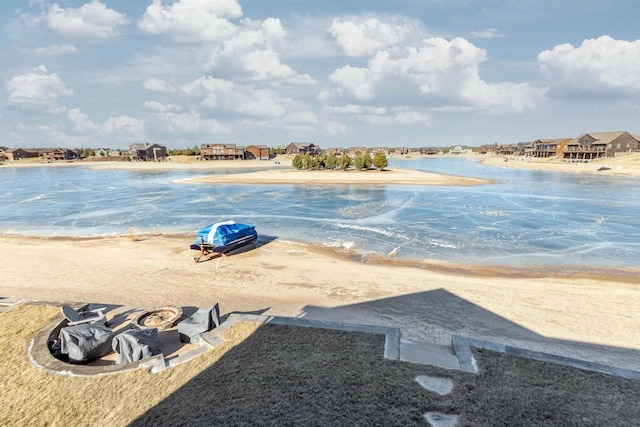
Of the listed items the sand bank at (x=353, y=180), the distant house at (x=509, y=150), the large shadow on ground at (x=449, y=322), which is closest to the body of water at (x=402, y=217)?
the sand bank at (x=353, y=180)

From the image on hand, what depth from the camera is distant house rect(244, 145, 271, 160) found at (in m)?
150

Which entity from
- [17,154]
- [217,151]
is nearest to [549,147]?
[217,151]

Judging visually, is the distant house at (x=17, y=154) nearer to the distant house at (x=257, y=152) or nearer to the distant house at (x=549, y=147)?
the distant house at (x=257, y=152)

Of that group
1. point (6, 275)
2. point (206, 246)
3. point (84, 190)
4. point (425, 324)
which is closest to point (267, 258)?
point (206, 246)

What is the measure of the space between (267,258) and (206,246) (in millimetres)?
3751

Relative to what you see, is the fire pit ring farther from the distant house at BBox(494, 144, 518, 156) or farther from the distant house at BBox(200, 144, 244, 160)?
the distant house at BBox(494, 144, 518, 156)

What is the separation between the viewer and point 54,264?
65.4 feet

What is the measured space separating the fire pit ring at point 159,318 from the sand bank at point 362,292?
1.31 m

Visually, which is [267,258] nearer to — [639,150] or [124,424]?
[124,424]

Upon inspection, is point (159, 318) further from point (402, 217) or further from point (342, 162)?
point (342, 162)

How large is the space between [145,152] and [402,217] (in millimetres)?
147676

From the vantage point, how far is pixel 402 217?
34.2 m

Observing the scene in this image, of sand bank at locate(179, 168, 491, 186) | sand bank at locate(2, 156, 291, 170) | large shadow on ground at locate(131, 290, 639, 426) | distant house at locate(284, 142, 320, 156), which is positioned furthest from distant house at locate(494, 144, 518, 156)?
large shadow on ground at locate(131, 290, 639, 426)

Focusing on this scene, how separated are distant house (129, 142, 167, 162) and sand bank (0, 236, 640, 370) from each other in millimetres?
143490
